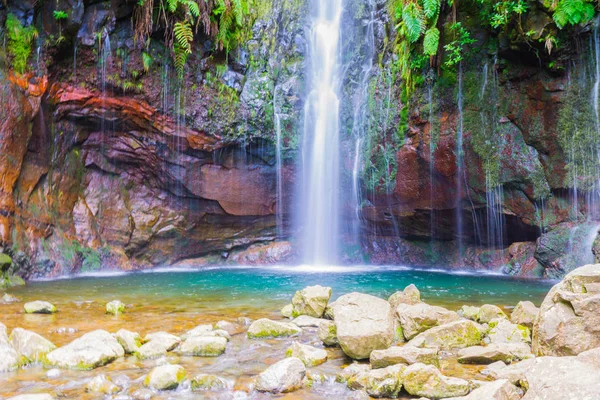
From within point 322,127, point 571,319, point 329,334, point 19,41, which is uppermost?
point 19,41

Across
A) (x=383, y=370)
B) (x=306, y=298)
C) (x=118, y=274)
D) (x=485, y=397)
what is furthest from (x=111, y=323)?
(x=118, y=274)

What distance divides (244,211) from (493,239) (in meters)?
9.55

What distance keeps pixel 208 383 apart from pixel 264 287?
7138 millimetres

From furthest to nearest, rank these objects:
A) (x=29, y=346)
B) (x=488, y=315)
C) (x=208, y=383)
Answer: (x=488, y=315)
(x=29, y=346)
(x=208, y=383)

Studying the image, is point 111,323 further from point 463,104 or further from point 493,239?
point 493,239

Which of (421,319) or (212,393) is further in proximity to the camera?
(421,319)

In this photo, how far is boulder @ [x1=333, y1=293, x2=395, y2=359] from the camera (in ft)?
17.3

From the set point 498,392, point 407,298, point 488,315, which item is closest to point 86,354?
point 498,392

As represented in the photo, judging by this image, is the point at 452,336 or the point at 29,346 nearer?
the point at 29,346

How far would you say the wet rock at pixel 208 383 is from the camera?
4.48 m

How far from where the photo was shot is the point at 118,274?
14977 millimetres

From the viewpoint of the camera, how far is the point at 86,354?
510cm

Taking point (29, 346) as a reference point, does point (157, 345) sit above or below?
below

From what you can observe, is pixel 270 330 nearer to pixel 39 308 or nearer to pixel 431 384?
pixel 431 384
